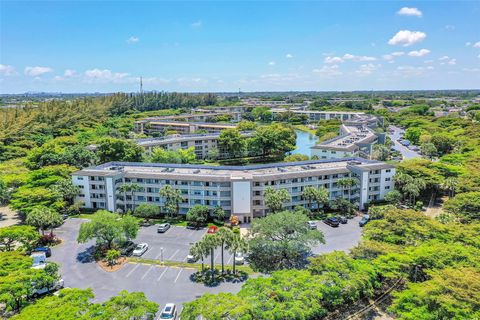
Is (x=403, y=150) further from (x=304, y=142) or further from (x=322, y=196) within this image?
(x=322, y=196)

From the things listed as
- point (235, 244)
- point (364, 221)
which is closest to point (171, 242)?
point (235, 244)

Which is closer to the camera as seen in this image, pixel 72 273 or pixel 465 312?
pixel 465 312

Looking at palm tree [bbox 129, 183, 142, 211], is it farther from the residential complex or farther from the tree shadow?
the residential complex

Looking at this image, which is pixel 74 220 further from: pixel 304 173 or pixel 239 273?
pixel 304 173

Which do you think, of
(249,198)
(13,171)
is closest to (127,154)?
(13,171)

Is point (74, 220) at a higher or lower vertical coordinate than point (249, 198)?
lower

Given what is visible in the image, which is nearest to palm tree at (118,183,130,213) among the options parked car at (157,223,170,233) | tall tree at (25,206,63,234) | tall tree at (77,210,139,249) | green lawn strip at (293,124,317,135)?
parked car at (157,223,170,233)
